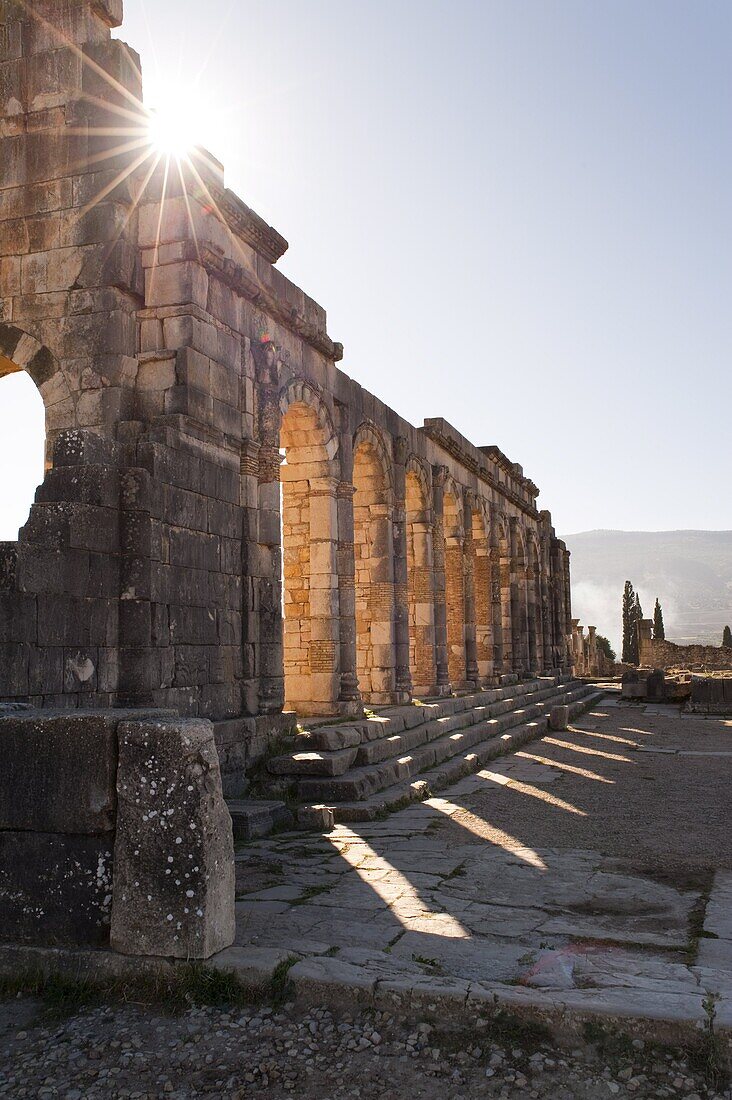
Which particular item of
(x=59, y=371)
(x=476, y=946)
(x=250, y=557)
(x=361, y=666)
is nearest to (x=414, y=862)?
(x=476, y=946)

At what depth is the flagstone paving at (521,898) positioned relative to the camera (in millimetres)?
3627

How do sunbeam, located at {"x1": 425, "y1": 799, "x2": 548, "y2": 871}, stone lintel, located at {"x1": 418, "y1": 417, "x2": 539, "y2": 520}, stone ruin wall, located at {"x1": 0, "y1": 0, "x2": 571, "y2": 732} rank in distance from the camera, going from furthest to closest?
1. stone lintel, located at {"x1": 418, "y1": 417, "x2": 539, "y2": 520}
2. stone ruin wall, located at {"x1": 0, "y1": 0, "x2": 571, "y2": 732}
3. sunbeam, located at {"x1": 425, "y1": 799, "x2": 548, "y2": 871}

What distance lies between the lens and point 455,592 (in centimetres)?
1952

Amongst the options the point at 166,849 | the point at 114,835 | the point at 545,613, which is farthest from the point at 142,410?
the point at 545,613

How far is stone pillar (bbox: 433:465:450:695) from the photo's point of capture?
659 inches

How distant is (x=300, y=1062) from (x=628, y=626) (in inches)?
2079

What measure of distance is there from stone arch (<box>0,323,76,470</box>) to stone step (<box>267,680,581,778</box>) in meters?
3.87

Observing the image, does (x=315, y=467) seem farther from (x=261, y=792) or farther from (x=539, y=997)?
(x=539, y=997)

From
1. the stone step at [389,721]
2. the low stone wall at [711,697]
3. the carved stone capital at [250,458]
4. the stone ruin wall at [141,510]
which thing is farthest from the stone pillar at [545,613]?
the carved stone capital at [250,458]

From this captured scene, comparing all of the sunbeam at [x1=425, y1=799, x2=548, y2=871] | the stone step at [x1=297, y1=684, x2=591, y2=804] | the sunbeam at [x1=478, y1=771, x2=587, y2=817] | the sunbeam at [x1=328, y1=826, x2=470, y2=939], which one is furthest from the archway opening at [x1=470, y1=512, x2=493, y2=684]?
the sunbeam at [x1=328, y1=826, x2=470, y2=939]

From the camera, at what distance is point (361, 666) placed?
14531mm

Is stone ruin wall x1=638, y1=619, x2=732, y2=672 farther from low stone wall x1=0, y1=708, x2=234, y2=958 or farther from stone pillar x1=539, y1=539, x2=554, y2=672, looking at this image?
low stone wall x1=0, y1=708, x2=234, y2=958

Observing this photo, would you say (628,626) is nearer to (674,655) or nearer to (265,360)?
(674,655)

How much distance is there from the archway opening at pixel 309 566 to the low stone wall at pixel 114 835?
7885 millimetres
